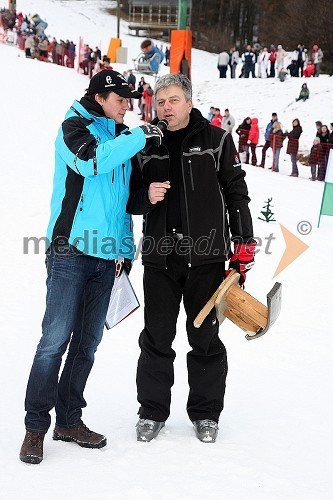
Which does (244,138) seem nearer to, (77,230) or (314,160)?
(314,160)

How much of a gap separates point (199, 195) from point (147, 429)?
1217 millimetres

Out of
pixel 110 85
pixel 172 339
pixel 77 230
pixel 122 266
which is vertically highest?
pixel 110 85

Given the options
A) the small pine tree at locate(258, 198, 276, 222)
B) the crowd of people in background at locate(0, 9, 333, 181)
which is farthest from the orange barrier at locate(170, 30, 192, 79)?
the small pine tree at locate(258, 198, 276, 222)

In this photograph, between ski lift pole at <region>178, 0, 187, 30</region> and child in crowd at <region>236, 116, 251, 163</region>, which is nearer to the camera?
child in crowd at <region>236, 116, 251, 163</region>

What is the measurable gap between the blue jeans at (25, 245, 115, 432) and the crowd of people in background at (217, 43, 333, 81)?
24687mm

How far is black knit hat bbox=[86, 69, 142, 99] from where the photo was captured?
3422 millimetres

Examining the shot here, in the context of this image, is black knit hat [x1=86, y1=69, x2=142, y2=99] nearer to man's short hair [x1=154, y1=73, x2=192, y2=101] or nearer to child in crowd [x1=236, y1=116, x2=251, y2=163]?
man's short hair [x1=154, y1=73, x2=192, y2=101]

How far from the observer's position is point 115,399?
14.1 feet

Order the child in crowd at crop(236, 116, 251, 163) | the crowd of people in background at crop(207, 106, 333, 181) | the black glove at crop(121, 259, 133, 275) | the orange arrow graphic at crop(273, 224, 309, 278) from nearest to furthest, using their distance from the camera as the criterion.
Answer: the black glove at crop(121, 259, 133, 275)
the orange arrow graphic at crop(273, 224, 309, 278)
the crowd of people in background at crop(207, 106, 333, 181)
the child in crowd at crop(236, 116, 251, 163)

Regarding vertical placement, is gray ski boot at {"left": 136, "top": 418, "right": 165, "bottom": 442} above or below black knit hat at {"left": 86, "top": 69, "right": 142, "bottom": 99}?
below

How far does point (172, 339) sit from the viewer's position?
386 cm

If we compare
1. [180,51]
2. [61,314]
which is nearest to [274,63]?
[180,51]

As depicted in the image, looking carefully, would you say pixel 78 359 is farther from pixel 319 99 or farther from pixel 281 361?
pixel 319 99

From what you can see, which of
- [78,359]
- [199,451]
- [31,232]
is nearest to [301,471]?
[199,451]
